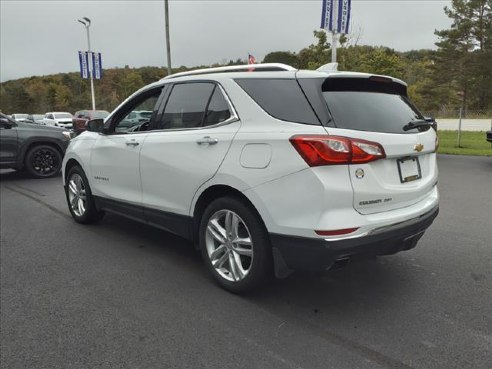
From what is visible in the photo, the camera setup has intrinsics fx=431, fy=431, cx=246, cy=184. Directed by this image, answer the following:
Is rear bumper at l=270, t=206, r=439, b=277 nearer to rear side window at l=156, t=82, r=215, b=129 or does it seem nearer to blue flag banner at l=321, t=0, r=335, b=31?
rear side window at l=156, t=82, r=215, b=129

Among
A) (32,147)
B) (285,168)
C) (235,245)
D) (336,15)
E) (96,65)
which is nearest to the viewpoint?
(285,168)

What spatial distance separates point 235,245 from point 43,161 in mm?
8229

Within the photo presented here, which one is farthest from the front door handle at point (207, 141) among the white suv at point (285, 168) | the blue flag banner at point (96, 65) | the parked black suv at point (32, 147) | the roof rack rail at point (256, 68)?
the blue flag banner at point (96, 65)

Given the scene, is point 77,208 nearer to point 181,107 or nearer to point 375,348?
point 181,107

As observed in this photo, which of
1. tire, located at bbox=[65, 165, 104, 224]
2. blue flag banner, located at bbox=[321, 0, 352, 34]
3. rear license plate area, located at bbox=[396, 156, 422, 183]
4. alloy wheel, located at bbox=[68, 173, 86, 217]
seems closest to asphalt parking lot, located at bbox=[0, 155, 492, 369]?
tire, located at bbox=[65, 165, 104, 224]

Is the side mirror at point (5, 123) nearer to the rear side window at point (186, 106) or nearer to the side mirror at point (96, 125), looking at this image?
the side mirror at point (96, 125)

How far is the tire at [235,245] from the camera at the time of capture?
10.3ft

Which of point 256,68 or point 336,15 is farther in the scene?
point 336,15

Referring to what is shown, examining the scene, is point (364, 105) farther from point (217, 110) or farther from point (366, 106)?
point (217, 110)

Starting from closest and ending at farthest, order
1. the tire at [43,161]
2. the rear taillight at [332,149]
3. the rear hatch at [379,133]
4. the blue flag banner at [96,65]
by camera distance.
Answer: the rear taillight at [332,149], the rear hatch at [379,133], the tire at [43,161], the blue flag banner at [96,65]

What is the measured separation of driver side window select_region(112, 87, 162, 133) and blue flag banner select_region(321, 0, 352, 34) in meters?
11.9

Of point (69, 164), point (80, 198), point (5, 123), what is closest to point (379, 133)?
point (80, 198)

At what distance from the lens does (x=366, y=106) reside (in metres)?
3.15

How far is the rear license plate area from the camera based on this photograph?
10.2 feet
